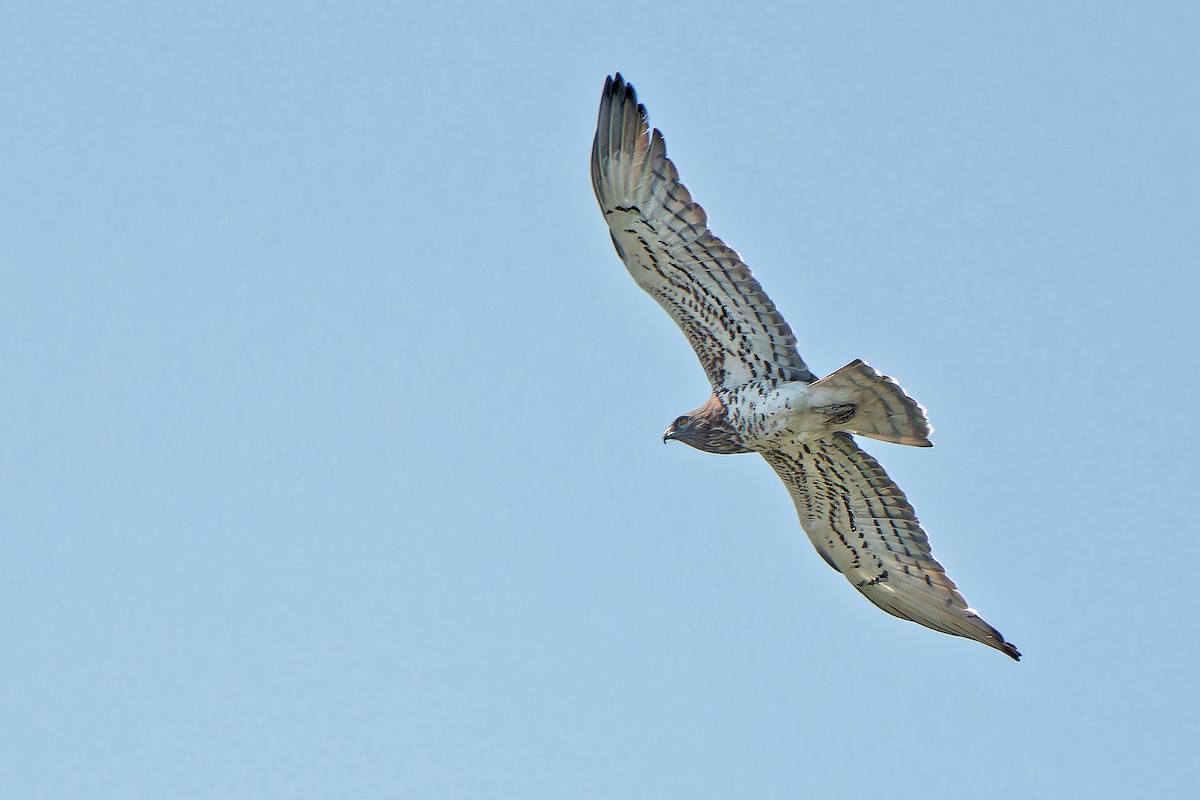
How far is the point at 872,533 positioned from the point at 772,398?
5.06 feet

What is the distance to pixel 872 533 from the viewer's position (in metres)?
13.9

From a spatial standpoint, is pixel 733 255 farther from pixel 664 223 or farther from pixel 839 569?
pixel 839 569

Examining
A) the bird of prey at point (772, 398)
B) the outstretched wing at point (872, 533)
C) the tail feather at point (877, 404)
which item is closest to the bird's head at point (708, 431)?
the bird of prey at point (772, 398)

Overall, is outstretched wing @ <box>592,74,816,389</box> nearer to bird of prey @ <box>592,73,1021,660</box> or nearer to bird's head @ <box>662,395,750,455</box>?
bird of prey @ <box>592,73,1021,660</box>

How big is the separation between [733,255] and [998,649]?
3.60 meters

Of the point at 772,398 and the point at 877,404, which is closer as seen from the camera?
the point at 877,404

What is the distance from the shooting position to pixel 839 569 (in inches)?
559

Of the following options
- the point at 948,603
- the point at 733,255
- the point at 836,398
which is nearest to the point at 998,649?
the point at 948,603

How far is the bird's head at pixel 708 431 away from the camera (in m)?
13.5

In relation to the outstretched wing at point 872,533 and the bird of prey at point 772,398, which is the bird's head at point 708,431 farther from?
the outstretched wing at point 872,533

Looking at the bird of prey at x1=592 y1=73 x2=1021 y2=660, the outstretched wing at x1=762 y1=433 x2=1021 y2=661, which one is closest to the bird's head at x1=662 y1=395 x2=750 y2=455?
the bird of prey at x1=592 y1=73 x2=1021 y2=660

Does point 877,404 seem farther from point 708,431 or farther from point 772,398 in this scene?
point 708,431

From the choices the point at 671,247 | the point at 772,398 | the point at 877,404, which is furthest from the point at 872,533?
the point at 671,247

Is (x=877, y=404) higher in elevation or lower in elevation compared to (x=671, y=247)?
lower
